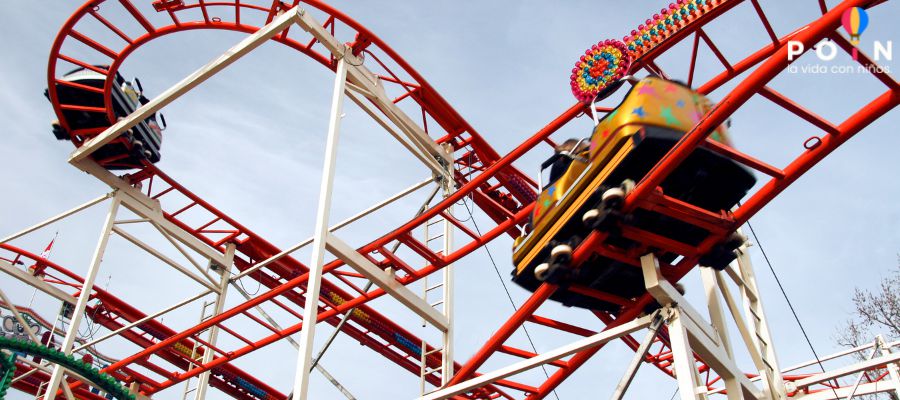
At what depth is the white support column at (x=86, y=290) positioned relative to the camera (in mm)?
11159

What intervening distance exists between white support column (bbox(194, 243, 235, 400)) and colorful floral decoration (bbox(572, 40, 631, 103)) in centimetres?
775

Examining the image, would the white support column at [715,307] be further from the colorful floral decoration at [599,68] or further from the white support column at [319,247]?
the white support column at [319,247]

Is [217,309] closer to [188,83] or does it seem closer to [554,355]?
[188,83]

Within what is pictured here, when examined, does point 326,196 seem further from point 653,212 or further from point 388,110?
point 653,212

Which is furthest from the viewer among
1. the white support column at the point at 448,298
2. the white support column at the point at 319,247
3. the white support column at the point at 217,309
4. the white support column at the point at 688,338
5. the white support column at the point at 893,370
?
the white support column at the point at 217,309

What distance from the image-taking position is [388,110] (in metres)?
11.8

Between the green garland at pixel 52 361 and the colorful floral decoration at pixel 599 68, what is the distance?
6.40m

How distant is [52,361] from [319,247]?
3.34 metres

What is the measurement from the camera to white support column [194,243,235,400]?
14.1m

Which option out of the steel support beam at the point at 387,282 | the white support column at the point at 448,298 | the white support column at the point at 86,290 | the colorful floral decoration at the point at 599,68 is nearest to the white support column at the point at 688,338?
the colorful floral decoration at the point at 599,68

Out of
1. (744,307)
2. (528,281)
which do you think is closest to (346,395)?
(528,281)

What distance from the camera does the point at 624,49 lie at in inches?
358
